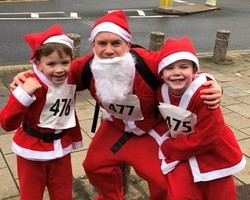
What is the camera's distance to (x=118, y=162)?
9.96 ft

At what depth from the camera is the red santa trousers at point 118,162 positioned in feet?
9.51

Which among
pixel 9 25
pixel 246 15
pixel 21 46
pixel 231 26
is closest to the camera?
pixel 21 46

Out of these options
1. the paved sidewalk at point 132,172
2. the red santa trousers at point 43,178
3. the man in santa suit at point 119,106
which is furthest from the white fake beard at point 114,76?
the paved sidewalk at point 132,172

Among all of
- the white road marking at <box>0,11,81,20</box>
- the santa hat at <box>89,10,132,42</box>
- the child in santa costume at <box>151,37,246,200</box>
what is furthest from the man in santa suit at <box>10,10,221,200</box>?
the white road marking at <box>0,11,81,20</box>

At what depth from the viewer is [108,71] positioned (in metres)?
2.63

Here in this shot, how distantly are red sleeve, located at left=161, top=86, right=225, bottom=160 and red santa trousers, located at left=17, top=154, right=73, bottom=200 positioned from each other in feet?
2.71

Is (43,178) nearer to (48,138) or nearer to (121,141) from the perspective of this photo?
(48,138)

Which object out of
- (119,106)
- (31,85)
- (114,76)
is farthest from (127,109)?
(31,85)

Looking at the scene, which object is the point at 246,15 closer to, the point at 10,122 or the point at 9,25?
the point at 9,25

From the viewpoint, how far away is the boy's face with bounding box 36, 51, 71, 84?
2.66 meters

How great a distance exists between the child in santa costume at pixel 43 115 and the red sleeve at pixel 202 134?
80cm

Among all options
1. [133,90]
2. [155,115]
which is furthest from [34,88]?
[155,115]

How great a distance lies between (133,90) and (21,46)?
6038 millimetres

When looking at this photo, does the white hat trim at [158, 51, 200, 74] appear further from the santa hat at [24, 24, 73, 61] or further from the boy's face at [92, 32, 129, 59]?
the santa hat at [24, 24, 73, 61]
